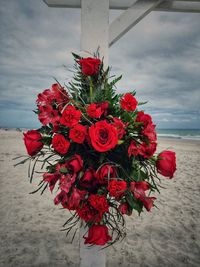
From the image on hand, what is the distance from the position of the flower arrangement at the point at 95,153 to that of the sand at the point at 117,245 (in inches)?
63.3

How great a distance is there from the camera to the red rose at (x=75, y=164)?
1.00m

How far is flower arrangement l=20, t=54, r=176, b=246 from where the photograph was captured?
101cm

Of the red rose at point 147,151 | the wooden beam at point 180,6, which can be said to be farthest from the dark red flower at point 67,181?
the wooden beam at point 180,6

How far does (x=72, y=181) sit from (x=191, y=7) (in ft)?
5.04

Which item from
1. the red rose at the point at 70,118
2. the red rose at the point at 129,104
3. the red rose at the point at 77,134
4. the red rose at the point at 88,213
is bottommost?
the red rose at the point at 88,213

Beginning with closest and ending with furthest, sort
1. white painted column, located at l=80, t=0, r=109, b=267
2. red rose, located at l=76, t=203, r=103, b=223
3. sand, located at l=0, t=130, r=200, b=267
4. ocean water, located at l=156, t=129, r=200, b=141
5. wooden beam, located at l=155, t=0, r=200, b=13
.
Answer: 1. red rose, located at l=76, t=203, r=103, b=223
2. white painted column, located at l=80, t=0, r=109, b=267
3. wooden beam, located at l=155, t=0, r=200, b=13
4. sand, located at l=0, t=130, r=200, b=267
5. ocean water, located at l=156, t=129, r=200, b=141

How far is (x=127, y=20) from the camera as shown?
1.48 meters

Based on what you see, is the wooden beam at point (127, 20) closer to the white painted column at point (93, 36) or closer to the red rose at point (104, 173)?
the white painted column at point (93, 36)

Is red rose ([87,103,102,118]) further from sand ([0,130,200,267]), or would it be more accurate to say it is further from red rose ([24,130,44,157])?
sand ([0,130,200,267])

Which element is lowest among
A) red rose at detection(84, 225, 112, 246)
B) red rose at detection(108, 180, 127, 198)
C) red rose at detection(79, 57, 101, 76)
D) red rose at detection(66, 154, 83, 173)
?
red rose at detection(84, 225, 112, 246)

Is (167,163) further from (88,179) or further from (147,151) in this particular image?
(88,179)

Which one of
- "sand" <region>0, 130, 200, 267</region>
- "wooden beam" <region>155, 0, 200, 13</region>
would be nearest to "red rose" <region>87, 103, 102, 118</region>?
"wooden beam" <region>155, 0, 200, 13</region>

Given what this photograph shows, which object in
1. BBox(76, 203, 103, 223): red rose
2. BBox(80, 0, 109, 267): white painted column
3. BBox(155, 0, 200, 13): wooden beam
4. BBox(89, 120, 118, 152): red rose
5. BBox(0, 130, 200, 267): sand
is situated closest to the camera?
BBox(89, 120, 118, 152): red rose

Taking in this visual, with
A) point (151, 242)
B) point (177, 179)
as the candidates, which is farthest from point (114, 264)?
point (177, 179)
